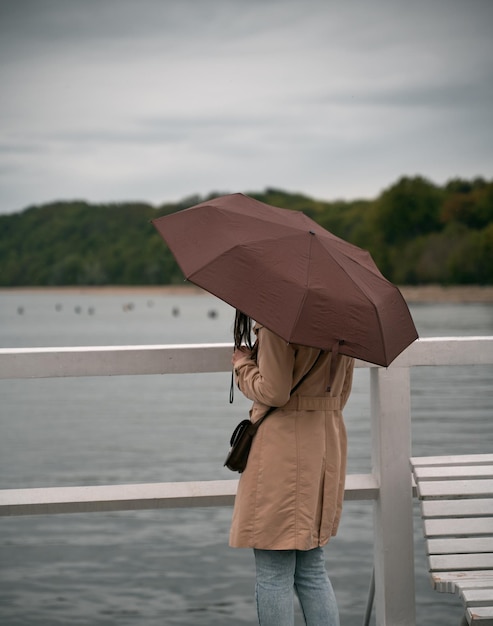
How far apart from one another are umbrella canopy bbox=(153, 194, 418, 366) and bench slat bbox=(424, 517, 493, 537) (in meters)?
0.69

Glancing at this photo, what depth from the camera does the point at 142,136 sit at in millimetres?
138250

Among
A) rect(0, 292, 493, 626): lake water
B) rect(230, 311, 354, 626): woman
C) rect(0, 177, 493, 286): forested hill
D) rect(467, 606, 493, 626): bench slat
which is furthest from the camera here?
rect(0, 177, 493, 286): forested hill

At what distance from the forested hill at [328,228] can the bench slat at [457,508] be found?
6970 centimetres

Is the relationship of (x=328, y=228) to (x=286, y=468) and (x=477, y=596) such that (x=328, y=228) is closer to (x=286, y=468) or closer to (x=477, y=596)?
(x=477, y=596)

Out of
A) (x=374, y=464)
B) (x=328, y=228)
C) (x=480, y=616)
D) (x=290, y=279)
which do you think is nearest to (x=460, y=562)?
(x=480, y=616)

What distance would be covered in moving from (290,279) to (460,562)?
3.71 ft

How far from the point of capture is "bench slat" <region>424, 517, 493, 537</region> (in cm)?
328

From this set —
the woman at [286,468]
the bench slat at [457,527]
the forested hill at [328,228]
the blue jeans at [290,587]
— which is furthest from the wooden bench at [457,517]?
the forested hill at [328,228]

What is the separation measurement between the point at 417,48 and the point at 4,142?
53.2m

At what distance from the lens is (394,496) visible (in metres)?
3.52

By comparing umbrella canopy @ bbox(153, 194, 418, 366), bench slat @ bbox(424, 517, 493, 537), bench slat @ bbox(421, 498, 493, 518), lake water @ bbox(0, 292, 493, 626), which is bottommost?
lake water @ bbox(0, 292, 493, 626)

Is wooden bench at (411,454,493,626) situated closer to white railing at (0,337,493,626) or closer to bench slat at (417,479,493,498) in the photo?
bench slat at (417,479,493,498)

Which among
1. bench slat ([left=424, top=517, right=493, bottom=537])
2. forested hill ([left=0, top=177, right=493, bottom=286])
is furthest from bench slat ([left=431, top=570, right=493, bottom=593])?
forested hill ([left=0, top=177, right=493, bottom=286])

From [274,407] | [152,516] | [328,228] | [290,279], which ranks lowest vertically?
[152,516]
